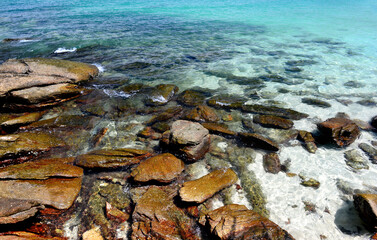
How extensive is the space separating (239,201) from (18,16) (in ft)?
143

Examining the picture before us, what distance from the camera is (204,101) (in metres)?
9.91

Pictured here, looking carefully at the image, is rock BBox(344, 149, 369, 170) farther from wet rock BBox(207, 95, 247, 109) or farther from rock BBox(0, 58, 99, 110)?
rock BBox(0, 58, 99, 110)

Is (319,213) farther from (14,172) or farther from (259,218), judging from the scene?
(14,172)

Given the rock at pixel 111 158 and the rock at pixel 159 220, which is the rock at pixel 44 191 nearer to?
the rock at pixel 111 158

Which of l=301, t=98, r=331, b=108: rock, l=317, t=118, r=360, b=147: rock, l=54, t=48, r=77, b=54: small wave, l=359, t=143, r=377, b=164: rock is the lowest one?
l=359, t=143, r=377, b=164: rock

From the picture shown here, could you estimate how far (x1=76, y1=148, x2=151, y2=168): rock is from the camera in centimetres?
599

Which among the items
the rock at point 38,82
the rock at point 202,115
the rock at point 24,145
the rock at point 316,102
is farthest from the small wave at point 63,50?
the rock at point 316,102

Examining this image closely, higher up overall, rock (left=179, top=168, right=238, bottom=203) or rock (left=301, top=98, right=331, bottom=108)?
rock (left=301, top=98, right=331, bottom=108)

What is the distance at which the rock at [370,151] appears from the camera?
21.2 ft

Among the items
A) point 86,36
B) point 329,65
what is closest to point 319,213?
point 329,65

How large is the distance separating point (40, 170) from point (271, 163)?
6.63 m

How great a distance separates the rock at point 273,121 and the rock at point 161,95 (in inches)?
166

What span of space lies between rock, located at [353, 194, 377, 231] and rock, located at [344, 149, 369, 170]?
1.72 metres

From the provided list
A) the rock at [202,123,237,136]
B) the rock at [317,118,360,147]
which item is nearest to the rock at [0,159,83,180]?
the rock at [202,123,237,136]
